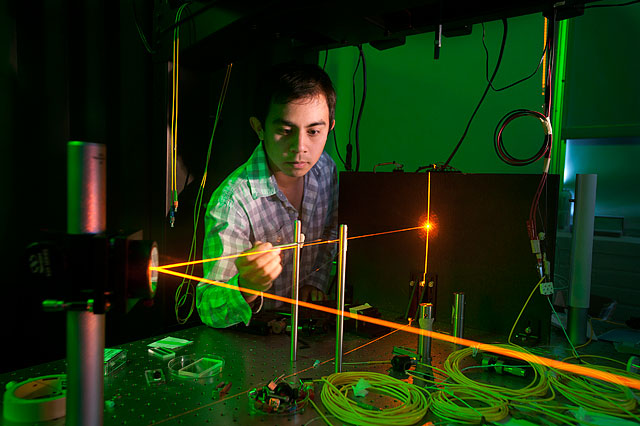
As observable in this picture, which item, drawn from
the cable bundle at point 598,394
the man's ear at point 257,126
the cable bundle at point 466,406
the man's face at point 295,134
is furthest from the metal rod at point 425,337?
the man's ear at point 257,126

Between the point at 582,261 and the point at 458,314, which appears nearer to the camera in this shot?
the point at 458,314

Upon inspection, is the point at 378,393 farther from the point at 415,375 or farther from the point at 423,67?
the point at 423,67

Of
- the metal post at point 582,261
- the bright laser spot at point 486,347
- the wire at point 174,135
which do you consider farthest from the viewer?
the wire at point 174,135

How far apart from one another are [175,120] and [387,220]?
1039 millimetres

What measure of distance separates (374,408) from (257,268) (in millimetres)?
948

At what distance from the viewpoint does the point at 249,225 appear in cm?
210

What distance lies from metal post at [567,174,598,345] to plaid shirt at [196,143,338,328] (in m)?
1.12

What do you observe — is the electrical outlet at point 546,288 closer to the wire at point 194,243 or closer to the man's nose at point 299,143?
the man's nose at point 299,143

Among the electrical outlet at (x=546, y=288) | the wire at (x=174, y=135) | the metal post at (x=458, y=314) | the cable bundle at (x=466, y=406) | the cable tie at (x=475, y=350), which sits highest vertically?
the wire at (x=174, y=135)

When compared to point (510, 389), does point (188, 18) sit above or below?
above

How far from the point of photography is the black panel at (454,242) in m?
1.89

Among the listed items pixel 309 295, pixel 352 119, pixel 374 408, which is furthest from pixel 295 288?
pixel 352 119

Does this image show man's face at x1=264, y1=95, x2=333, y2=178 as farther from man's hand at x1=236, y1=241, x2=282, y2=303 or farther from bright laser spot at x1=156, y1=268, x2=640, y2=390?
bright laser spot at x1=156, y1=268, x2=640, y2=390

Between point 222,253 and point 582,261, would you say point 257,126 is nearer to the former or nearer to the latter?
point 222,253
